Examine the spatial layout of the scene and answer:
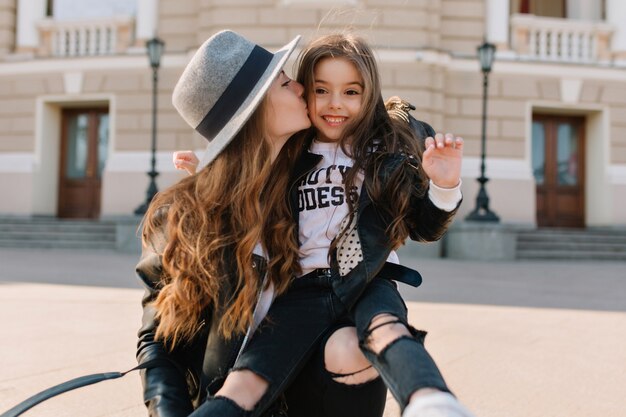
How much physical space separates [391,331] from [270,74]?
2.62ft

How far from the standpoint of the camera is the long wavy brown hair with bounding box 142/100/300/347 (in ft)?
5.14

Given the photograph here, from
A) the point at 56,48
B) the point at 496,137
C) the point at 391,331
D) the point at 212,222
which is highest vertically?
the point at 56,48

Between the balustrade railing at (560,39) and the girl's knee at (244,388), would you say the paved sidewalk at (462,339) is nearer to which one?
the girl's knee at (244,388)

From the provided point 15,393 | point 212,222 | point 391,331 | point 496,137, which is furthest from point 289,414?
point 496,137

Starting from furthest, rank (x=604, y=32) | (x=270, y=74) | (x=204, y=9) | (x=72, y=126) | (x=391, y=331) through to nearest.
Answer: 1. (x=72, y=126)
2. (x=604, y=32)
3. (x=204, y=9)
4. (x=270, y=74)
5. (x=391, y=331)

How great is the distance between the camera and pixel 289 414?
1.65m

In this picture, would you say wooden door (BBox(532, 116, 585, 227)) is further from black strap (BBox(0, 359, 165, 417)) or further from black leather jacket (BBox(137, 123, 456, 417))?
black strap (BBox(0, 359, 165, 417))

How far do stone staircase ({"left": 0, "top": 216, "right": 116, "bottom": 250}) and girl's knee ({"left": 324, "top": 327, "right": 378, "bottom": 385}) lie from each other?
899 cm

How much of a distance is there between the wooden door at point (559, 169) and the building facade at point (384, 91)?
0.03 m

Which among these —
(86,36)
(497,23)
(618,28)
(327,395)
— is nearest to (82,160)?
(86,36)

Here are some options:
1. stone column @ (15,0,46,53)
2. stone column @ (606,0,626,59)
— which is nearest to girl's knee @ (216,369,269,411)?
stone column @ (606,0,626,59)

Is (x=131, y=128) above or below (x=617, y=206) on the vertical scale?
above

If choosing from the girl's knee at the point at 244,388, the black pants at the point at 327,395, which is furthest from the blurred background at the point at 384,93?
the girl's knee at the point at 244,388

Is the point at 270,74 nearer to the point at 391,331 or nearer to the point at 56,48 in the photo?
the point at 391,331
